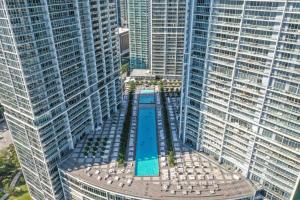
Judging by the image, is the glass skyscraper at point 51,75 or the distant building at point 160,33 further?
the distant building at point 160,33

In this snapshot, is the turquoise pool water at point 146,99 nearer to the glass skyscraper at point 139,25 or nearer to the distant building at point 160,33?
the distant building at point 160,33

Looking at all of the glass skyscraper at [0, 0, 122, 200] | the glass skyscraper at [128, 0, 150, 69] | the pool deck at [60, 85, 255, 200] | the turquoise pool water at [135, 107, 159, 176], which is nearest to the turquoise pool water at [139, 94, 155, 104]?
the turquoise pool water at [135, 107, 159, 176]

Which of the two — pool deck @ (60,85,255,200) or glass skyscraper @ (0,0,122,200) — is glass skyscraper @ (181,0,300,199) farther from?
glass skyscraper @ (0,0,122,200)

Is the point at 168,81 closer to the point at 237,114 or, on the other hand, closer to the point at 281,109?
the point at 237,114

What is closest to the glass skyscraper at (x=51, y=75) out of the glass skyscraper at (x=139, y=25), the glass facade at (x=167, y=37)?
the glass facade at (x=167, y=37)

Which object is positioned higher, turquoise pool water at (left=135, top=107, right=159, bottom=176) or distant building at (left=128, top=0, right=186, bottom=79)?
distant building at (left=128, top=0, right=186, bottom=79)

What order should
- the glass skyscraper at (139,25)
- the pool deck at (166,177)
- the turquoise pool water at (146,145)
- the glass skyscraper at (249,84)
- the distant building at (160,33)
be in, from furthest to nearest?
the glass skyscraper at (139,25), the distant building at (160,33), the turquoise pool water at (146,145), the pool deck at (166,177), the glass skyscraper at (249,84)
